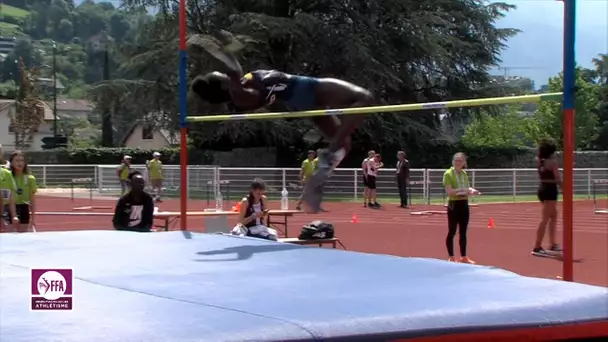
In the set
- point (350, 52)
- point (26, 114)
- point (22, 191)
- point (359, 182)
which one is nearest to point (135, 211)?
point (22, 191)

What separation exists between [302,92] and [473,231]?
25.0 feet

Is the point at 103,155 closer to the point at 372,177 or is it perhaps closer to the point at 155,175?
the point at 155,175

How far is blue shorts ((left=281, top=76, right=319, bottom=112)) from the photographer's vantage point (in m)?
4.96

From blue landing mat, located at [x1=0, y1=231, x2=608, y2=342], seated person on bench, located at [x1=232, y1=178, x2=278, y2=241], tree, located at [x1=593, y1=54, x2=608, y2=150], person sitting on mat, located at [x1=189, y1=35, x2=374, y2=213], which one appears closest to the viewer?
blue landing mat, located at [x1=0, y1=231, x2=608, y2=342]

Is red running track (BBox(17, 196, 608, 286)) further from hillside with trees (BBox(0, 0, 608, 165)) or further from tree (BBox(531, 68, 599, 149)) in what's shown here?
tree (BBox(531, 68, 599, 149))

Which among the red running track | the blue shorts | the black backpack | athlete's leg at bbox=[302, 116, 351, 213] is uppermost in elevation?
the blue shorts

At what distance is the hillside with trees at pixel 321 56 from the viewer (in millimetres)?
18812

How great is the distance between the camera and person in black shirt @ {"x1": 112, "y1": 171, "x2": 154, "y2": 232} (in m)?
6.66

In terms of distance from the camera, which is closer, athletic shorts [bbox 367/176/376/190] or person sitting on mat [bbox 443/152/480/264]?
person sitting on mat [bbox 443/152/480/264]

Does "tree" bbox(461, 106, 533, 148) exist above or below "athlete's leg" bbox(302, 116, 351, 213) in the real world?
above

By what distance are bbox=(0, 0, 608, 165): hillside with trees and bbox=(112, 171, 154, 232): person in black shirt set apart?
961 cm

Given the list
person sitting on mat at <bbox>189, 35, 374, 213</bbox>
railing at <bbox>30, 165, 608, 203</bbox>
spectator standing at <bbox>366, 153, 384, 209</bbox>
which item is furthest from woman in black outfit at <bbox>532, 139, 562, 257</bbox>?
railing at <bbox>30, 165, 608, 203</bbox>

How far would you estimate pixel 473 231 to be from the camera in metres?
12.0

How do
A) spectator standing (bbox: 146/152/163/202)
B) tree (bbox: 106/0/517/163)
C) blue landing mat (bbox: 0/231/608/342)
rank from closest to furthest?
blue landing mat (bbox: 0/231/608/342), spectator standing (bbox: 146/152/163/202), tree (bbox: 106/0/517/163)
